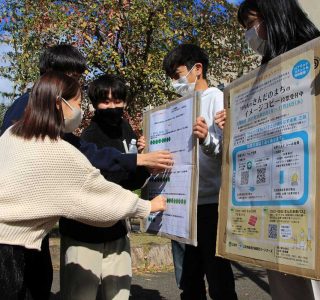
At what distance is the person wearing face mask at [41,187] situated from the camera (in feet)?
6.62

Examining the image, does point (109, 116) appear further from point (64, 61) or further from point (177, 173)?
point (177, 173)

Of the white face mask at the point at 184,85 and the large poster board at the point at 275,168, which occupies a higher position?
the white face mask at the point at 184,85

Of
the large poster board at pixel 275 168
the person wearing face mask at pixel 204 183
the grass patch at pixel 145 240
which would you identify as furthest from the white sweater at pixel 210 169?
the grass patch at pixel 145 240

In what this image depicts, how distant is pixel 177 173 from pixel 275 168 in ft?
2.37

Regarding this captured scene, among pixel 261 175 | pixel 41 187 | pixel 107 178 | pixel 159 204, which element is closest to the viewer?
pixel 261 175

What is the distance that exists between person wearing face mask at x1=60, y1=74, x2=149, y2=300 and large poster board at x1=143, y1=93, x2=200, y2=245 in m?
0.18

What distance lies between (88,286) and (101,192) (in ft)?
2.46

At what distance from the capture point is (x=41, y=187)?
6.73 feet

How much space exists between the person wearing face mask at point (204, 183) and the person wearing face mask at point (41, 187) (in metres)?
0.58

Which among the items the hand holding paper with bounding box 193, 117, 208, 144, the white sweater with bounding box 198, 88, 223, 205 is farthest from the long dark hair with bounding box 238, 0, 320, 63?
the white sweater with bounding box 198, 88, 223, 205

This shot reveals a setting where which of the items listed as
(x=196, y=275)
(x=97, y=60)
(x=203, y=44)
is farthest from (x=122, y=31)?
(x=196, y=275)

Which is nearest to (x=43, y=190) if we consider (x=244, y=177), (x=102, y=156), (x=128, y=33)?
(x=102, y=156)

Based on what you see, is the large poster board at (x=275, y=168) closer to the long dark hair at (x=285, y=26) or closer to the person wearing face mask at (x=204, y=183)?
the long dark hair at (x=285, y=26)

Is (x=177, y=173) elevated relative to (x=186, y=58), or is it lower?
lower
